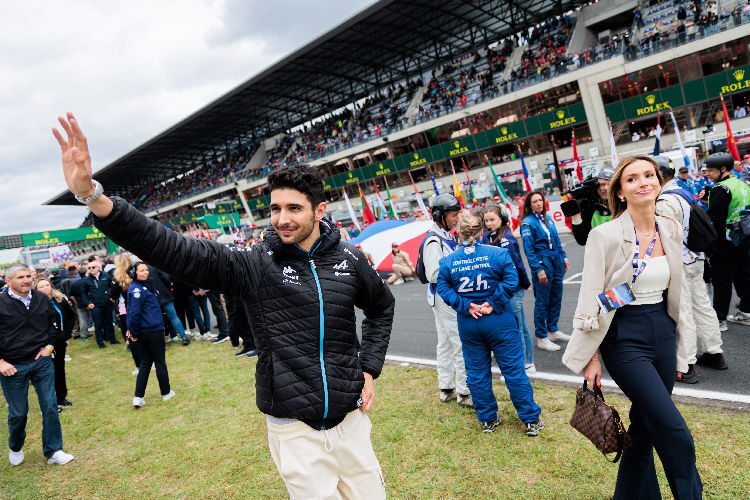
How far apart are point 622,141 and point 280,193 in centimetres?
3245

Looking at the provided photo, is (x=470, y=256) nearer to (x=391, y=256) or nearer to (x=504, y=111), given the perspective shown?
(x=391, y=256)

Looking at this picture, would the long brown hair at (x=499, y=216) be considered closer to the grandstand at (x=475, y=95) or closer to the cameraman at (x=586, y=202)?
the cameraman at (x=586, y=202)

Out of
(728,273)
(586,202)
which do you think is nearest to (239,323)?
(586,202)

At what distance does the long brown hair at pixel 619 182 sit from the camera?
2414 mm

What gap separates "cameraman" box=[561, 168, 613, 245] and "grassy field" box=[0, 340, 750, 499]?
172 cm

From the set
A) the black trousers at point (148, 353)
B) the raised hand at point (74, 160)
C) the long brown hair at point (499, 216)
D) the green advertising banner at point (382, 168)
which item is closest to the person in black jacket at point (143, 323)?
the black trousers at point (148, 353)

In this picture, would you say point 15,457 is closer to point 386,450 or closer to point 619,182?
point 386,450

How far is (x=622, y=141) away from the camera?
28.7m

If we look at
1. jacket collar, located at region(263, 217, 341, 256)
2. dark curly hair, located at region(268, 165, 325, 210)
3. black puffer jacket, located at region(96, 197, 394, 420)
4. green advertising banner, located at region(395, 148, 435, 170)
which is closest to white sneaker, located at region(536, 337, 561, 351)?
black puffer jacket, located at region(96, 197, 394, 420)

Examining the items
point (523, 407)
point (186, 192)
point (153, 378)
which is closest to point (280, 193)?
point (523, 407)

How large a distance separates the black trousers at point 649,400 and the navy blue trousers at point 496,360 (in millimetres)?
1258

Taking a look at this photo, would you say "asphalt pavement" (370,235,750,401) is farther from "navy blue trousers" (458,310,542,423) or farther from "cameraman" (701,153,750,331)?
"navy blue trousers" (458,310,542,423)

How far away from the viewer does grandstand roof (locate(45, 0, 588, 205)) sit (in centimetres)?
3309

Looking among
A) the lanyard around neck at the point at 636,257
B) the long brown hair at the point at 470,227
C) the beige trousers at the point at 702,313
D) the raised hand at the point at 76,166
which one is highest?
the raised hand at the point at 76,166
